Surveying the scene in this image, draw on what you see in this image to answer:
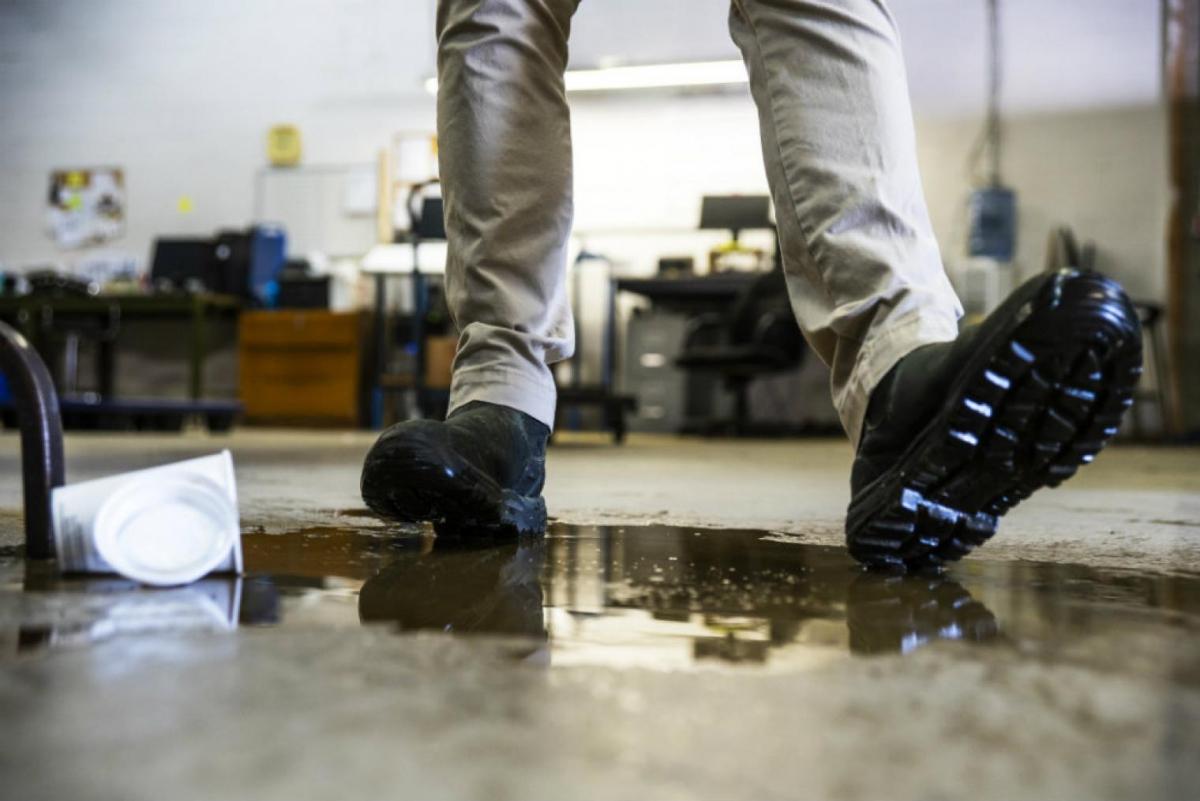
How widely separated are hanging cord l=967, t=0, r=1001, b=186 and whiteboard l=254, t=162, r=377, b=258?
3.63 meters

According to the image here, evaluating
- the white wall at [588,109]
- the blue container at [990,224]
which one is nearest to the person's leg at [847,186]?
the white wall at [588,109]

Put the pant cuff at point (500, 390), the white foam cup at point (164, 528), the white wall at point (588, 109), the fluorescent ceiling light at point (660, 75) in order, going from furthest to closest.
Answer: the white wall at point (588, 109), the fluorescent ceiling light at point (660, 75), the pant cuff at point (500, 390), the white foam cup at point (164, 528)

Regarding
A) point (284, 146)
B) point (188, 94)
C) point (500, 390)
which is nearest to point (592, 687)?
point (500, 390)

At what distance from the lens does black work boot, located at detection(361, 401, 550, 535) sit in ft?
2.38

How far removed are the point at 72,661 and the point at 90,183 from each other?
774cm

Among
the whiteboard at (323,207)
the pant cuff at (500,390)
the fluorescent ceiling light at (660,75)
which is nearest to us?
the pant cuff at (500,390)

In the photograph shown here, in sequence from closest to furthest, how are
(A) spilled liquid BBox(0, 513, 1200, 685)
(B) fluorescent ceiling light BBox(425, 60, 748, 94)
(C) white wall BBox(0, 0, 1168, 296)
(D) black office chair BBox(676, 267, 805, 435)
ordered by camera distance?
(A) spilled liquid BBox(0, 513, 1200, 685) → (D) black office chair BBox(676, 267, 805, 435) → (B) fluorescent ceiling light BBox(425, 60, 748, 94) → (C) white wall BBox(0, 0, 1168, 296)

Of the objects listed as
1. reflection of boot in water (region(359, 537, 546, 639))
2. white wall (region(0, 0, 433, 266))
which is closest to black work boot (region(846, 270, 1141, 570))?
reflection of boot in water (region(359, 537, 546, 639))

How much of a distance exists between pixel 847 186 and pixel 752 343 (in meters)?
4.09

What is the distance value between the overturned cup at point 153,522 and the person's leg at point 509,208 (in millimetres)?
291

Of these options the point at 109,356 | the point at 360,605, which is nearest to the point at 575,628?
the point at 360,605

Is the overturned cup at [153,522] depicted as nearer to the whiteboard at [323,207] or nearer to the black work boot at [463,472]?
the black work boot at [463,472]

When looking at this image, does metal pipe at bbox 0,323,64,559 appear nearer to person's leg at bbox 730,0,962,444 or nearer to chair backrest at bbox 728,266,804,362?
person's leg at bbox 730,0,962,444

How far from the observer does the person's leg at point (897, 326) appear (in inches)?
22.1
